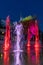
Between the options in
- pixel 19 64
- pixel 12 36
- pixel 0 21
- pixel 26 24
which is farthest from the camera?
pixel 0 21

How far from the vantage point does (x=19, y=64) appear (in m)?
8.14

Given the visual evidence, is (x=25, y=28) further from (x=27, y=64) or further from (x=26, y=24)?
(x=27, y=64)

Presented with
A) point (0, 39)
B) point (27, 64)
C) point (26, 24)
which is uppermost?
point (26, 24)

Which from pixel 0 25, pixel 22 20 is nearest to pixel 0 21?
pixel 0 25

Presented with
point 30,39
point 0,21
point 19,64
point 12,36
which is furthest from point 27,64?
point 0,21

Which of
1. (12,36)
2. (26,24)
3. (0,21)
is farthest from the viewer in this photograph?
(0,21)

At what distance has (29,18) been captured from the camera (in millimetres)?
46031

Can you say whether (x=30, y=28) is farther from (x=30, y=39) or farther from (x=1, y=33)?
(x=1, y=33)

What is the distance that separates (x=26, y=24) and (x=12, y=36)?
14.7 ft

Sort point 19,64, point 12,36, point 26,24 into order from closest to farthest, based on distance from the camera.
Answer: point 19,64
point 12,36
point 26,24

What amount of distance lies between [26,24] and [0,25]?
17.8 ft

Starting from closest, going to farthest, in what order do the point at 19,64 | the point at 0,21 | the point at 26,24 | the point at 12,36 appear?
the point at 19,64 < the point at 12,36 < the point at 26,24 < the point at 0,21

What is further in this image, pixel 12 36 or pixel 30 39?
pixel 30 39

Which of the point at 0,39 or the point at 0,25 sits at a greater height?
the point at 0,25
